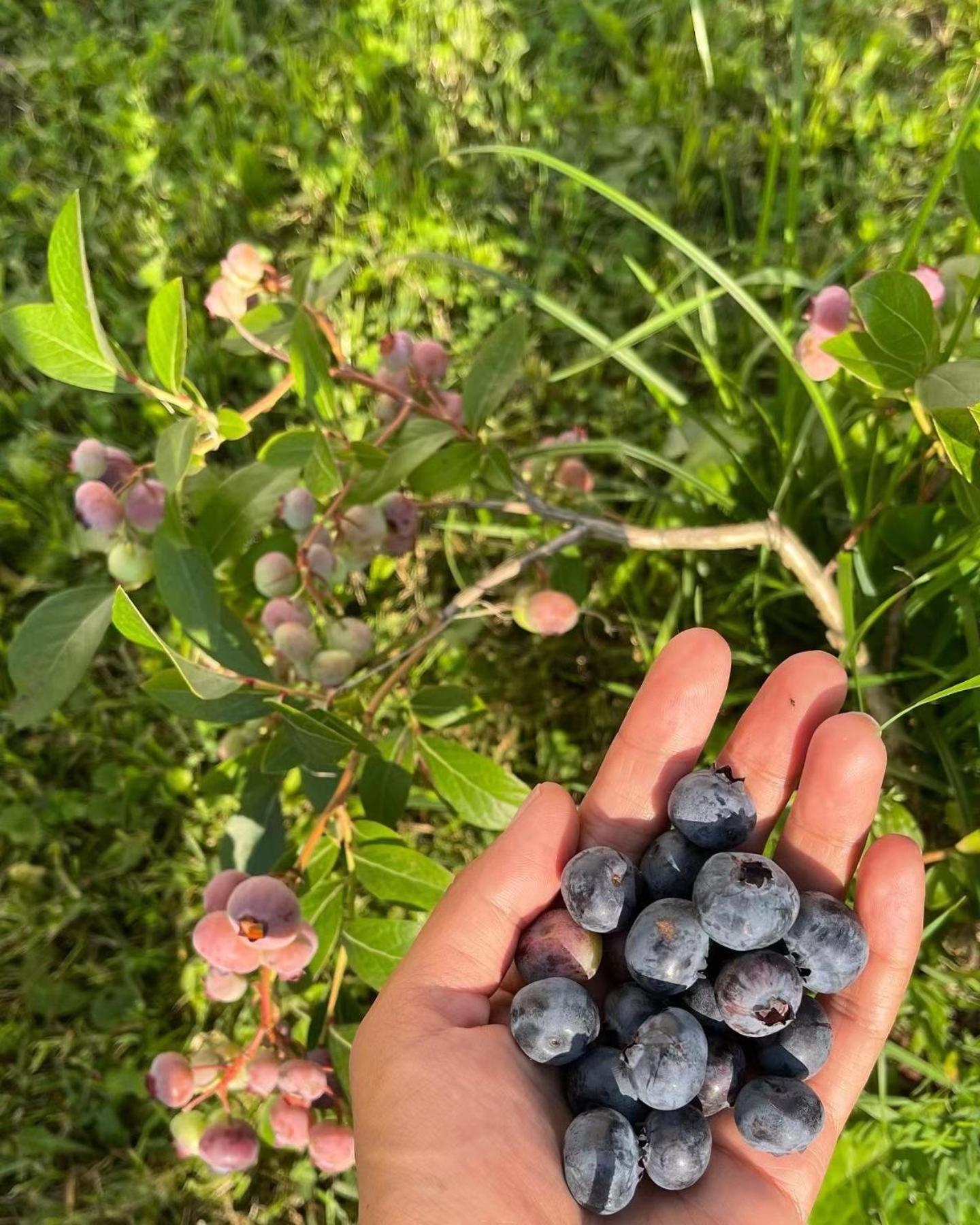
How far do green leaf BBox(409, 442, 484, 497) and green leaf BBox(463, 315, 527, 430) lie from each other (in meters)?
0.07

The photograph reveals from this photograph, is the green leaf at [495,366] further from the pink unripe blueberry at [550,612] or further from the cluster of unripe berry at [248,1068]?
the cluster of unripe berry at [248,1068]

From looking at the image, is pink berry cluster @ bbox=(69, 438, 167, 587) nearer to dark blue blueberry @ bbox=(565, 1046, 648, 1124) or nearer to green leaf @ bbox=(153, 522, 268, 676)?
green leaf @ bbox=(153, 522, 268, 676)

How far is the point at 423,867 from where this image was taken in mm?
1304

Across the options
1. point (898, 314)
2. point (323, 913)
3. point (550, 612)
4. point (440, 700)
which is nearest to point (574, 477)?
point (550, 612)

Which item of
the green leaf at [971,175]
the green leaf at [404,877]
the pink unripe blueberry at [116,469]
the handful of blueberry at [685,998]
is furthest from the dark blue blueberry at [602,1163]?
the green leaf at [971,175]

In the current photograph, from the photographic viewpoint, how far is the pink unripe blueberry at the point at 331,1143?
1.30 meters

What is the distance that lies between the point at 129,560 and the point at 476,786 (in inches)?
21.9

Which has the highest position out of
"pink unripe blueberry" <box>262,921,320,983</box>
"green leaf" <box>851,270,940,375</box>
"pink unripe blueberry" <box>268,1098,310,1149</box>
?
"green leaf" <box>851,270,940,375</box>

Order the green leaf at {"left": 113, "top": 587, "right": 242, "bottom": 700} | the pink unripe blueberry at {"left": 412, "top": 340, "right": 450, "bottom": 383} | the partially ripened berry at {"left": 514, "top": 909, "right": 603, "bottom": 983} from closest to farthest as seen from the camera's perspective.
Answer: the green leaf at {"left": 113, "top": 587, "right": 242, "bottom": 700} < the partially ripened berry at {"left": 514, "top": 909, "right": 603, "bottom": 983} < the pink unripe blueberry at {"left": 412, "top": 340, "right": 450, "bottom": 383}

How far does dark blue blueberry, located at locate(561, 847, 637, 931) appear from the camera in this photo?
45.3 inches

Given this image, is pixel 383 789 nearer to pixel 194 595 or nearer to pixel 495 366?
pixel 194 595

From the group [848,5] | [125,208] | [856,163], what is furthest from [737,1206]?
[848,5]

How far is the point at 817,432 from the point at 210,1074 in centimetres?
131

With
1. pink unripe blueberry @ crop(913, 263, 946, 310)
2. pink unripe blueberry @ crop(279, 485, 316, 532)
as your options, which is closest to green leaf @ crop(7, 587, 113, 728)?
pink unripe blueberry @ crop(279, 485, 316, 532)
